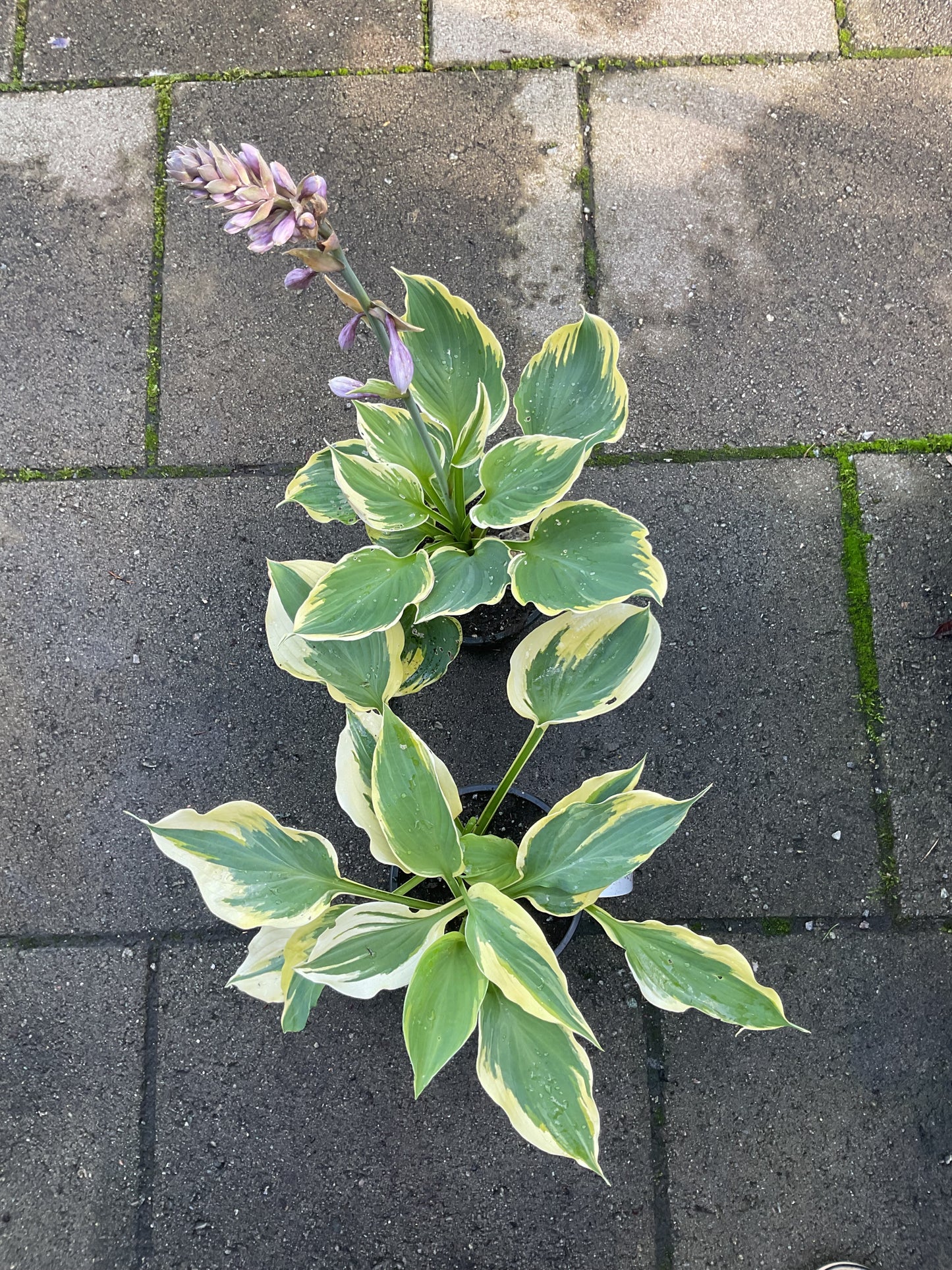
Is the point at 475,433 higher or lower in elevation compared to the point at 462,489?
higher

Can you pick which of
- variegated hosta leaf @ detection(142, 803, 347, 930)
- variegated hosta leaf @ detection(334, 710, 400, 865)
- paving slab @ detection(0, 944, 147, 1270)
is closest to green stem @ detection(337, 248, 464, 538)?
variegated hosta leaf @ detection(334, 710, 400, 865)

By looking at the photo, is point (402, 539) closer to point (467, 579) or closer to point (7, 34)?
point (467, 579)

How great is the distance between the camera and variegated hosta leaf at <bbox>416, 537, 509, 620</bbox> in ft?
5.00

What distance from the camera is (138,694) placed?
223 cm

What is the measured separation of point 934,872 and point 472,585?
4.48ft

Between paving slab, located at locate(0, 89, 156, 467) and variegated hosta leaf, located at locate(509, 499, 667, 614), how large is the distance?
131 centimetres

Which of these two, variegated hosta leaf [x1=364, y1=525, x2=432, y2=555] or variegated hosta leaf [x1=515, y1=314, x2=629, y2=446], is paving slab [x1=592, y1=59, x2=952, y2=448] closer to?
variegated hosta leaf [x1=515, y1=314, x2=629, y2=446]

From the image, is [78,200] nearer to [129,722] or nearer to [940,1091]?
[129,722]

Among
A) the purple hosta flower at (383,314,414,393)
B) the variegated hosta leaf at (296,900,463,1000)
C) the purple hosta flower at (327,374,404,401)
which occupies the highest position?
the purple hosta flower at (383,314,414,393)

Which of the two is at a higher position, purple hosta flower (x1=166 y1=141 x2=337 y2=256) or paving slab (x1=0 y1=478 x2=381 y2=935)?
purple hosta flower (x1=166 y1=141 x2=337 y2=256)

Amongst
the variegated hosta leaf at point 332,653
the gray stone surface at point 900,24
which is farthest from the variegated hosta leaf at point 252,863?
the gray stone surface at point 900,24

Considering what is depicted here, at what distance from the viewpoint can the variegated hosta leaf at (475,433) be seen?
1.62 meters

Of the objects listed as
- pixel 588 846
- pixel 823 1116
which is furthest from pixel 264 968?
A: pixel 823 1116

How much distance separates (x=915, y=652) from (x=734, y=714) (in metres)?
0.48
